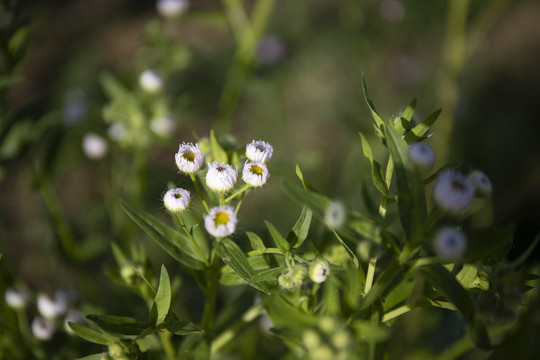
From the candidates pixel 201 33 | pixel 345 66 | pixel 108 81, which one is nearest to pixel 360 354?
pixel 108 81

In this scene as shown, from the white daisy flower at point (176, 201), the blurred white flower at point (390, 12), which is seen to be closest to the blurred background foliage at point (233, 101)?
the blurred white flower at point (390, 12)

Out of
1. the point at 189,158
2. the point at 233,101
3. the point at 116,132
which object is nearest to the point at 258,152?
the point at 189,158

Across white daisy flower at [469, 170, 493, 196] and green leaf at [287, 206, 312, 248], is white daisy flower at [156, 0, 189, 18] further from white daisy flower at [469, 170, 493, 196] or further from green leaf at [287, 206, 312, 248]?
white daisy flower at [469, 170, 493, 196]

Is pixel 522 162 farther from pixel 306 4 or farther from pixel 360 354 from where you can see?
pixel 360 354

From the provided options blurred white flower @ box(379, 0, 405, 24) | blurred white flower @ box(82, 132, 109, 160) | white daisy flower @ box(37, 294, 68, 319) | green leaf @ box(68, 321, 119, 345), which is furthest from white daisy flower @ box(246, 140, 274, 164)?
blurred white flower @ box(379, 0, 405, 24)

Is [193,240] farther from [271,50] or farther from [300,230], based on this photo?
[271,50]
